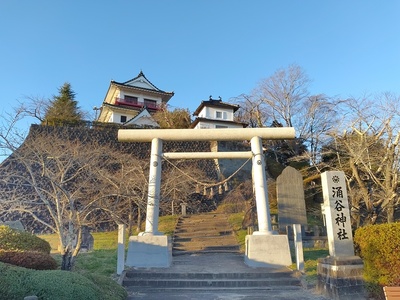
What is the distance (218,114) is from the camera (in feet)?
110

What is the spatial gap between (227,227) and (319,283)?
968 cm

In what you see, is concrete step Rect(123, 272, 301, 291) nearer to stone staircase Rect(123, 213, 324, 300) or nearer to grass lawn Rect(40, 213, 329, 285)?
stone staircase Rect(123, 213, 324, 300)

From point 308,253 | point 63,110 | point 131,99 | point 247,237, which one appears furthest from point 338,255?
point 131,99

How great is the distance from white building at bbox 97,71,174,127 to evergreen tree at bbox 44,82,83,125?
4166 millimetres

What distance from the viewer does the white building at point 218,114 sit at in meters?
32.2

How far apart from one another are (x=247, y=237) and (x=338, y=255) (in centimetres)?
293

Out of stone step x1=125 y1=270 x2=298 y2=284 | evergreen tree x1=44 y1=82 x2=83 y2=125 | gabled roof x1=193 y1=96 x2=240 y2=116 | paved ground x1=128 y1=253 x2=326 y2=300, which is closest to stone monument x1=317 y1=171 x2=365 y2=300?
paved ground x1=128 y1=253 x2=326 y2=300

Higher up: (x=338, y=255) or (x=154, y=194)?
(x=154, y=194)

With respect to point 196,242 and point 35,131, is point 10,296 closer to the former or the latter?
point 196,242

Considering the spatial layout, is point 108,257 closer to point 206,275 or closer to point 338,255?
point 206,275

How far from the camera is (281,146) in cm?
2783

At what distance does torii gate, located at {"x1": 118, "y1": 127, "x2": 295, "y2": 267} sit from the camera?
8602 mm

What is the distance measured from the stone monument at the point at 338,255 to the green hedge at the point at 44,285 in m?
4.49

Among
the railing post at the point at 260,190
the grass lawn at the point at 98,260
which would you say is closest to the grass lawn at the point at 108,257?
the grass lawn at the point at 98,260
